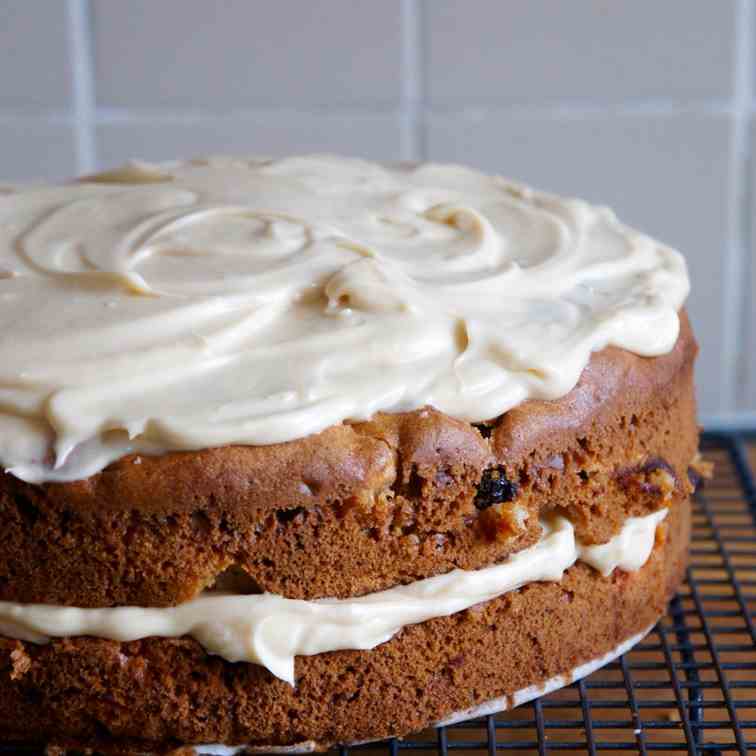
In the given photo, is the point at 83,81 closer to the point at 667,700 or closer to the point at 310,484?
the point at 310,484

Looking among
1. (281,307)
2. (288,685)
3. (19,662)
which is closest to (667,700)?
(288,685)

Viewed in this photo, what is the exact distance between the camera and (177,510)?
1.43 metres

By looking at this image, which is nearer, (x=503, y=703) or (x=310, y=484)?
(x=310, y=484)

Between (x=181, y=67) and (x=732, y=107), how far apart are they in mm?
1243

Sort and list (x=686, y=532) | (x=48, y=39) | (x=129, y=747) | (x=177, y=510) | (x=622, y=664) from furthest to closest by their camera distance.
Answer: (x=48, y=39) → (x=686, y=532) → (x=622, y=664) → (x=129, y=747) → (x=177, y=510)

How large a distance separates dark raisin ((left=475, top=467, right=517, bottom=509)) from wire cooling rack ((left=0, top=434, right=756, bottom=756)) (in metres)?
0.29

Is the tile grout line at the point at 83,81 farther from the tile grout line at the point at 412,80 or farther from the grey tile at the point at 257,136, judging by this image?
the tile grout line at the point at 412,80

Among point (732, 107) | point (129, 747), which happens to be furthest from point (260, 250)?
point (732, 107)

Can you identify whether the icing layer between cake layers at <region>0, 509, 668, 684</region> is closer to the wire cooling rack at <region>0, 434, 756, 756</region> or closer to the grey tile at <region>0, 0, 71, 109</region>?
the wire cooling rack at <region>0, 434, 756, 756</region>

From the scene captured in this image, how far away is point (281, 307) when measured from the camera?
163 cm

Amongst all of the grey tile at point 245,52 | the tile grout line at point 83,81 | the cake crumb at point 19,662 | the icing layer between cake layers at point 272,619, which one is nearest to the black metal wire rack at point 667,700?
the icing layer between cake layers at point 272,619

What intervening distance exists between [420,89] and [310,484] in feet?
5.32

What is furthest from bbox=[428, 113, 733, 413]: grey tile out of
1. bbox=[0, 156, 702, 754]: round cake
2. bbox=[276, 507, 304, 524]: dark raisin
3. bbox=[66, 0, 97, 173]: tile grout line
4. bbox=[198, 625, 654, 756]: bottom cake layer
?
bbox=[276, 507, 304, 524]: dark raisin

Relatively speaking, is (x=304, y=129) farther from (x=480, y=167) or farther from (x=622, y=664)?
(x=622, y=664)
